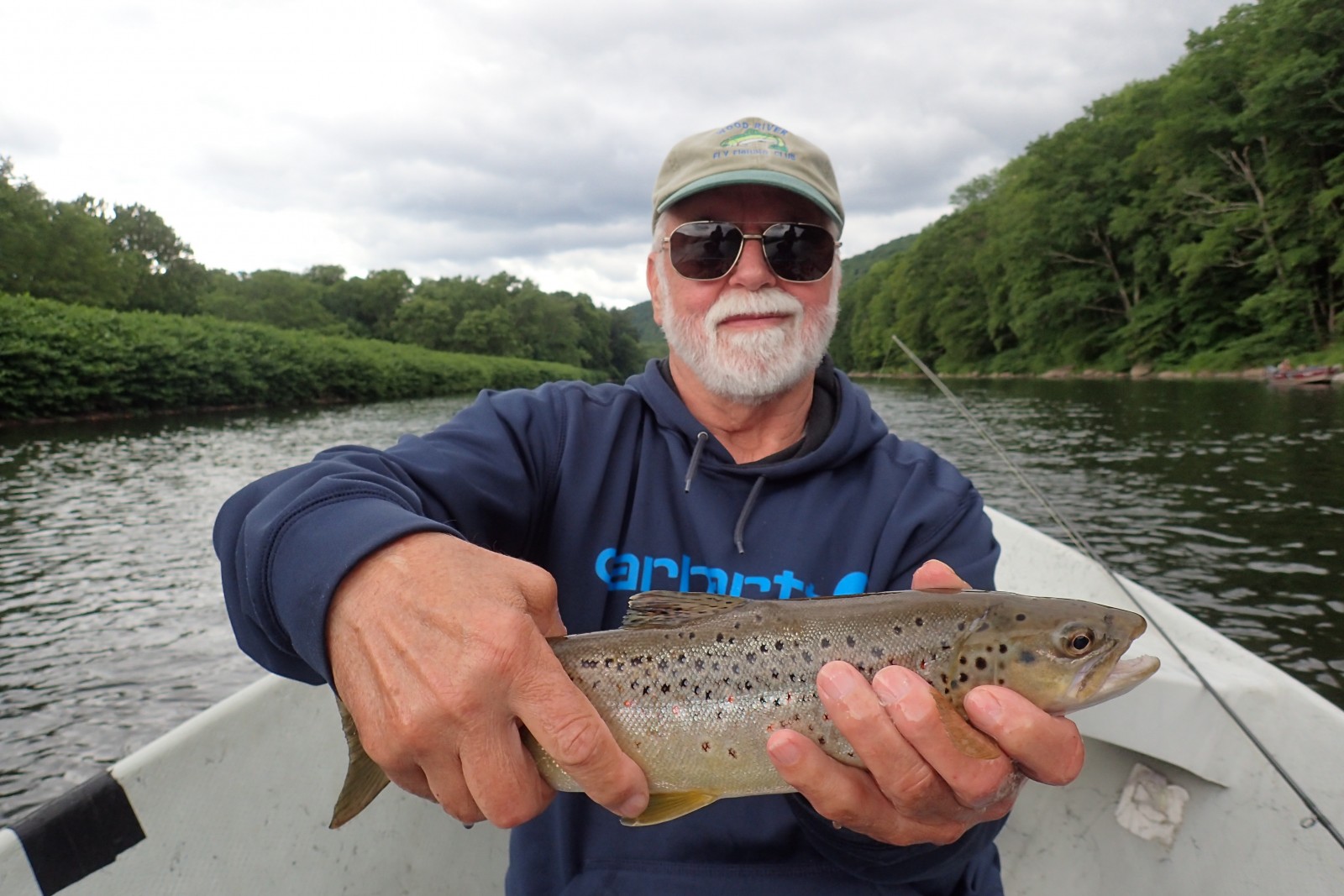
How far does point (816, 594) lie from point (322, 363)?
5374 centimetres

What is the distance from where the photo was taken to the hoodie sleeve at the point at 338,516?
1.69 m

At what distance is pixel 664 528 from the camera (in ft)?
8.96

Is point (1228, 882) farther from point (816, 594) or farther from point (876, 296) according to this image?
point (876, 296)

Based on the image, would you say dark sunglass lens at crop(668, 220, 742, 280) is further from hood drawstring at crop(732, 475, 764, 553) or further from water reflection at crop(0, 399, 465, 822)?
water reflection at crop(0, 399, 465, 822)

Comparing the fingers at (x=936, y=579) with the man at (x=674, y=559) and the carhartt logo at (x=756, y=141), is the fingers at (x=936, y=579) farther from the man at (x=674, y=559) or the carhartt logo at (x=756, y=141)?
the carhartt logo at (x=756, y=141)

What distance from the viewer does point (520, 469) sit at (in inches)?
103


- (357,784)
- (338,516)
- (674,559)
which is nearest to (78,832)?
(357,784)

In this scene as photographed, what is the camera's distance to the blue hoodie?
7.03 ft

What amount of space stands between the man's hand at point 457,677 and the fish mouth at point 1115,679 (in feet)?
4.26

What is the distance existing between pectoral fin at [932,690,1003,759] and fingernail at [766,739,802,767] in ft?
1.17

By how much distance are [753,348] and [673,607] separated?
1.18 m

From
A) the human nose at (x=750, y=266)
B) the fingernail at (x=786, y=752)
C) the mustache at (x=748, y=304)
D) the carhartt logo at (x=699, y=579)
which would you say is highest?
the human nose at (x=750, y=266)

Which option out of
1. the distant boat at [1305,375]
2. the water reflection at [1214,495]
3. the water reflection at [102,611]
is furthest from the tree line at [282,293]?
the distant boat at [1305,375]

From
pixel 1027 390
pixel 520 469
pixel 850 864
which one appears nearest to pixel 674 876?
pixel 850 864
